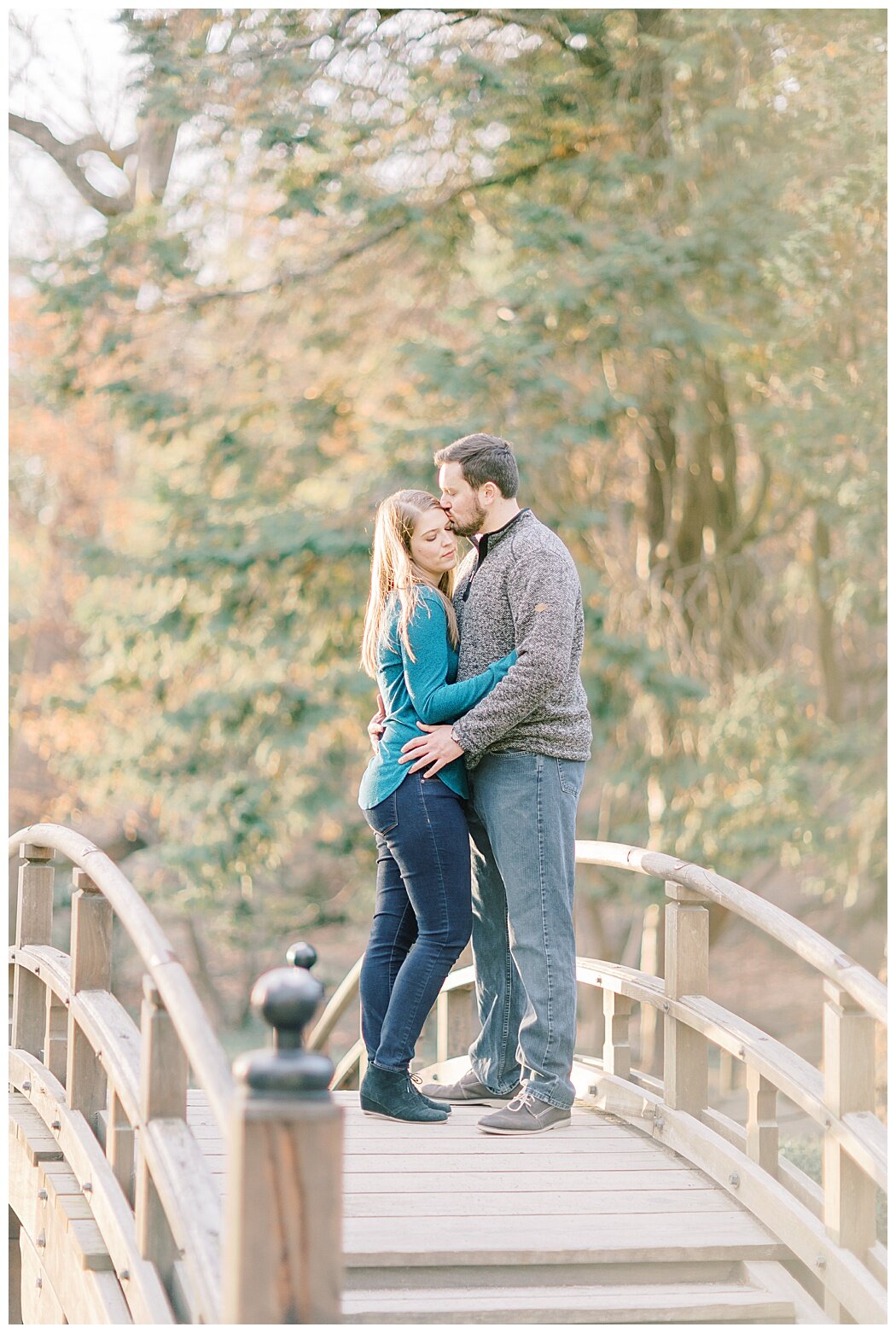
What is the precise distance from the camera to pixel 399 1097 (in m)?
4.30

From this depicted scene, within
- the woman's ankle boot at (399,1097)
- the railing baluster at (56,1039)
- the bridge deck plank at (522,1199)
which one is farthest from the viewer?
the railing baluster at (56,1039)

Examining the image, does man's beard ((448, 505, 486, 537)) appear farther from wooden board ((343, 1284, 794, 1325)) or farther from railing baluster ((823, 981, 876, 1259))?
wooden board ((343, 1284, 794, 1325))

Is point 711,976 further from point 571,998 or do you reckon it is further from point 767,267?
point 571,998

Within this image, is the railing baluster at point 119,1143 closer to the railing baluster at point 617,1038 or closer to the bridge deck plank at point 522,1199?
the bridge deck plank at point 522,1199

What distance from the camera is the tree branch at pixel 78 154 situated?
13148 mm

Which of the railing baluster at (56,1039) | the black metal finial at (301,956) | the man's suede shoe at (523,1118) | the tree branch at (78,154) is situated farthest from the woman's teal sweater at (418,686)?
the tree branch at (78,154)

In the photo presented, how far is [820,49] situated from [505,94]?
218 cm

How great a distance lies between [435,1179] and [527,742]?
1.20 metres

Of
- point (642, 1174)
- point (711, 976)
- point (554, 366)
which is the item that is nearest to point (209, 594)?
point (554, 366)

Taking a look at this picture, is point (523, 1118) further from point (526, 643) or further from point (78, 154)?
point (78, 154)

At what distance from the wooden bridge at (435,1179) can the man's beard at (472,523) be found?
3.81 ft

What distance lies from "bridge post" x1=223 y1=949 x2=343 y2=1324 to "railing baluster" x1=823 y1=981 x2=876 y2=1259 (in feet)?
5.19

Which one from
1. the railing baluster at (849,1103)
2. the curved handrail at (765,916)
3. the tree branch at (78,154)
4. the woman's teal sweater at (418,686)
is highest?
the tree branch at (78,154)

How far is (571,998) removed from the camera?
4.12 meters
